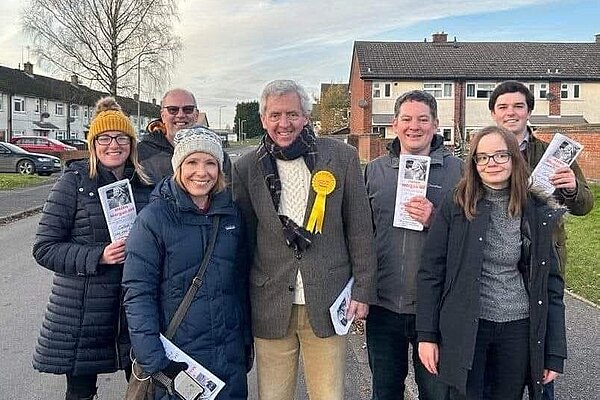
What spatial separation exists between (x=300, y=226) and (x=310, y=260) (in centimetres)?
19

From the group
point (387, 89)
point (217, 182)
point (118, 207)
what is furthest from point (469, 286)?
point (387, 89)

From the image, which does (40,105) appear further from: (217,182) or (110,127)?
(217,182)

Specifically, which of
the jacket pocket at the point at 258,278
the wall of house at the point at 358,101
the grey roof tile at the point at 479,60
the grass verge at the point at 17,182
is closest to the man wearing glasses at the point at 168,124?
the jacket pocket at the point at 258,278

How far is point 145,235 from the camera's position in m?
3.08

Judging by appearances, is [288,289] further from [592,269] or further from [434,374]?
[592,269]

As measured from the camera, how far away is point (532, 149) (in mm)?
3945

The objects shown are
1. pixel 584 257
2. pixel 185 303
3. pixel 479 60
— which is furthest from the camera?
pixel 479 60

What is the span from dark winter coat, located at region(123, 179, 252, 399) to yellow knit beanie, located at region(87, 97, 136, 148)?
667 millimetres

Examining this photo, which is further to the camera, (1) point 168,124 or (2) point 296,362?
(1) point 168,124

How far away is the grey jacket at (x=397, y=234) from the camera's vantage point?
11.8 feet

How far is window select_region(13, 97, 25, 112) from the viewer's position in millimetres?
53822

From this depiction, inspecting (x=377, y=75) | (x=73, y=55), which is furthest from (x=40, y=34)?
(x=377, y=75)

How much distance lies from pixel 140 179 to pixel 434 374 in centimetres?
202


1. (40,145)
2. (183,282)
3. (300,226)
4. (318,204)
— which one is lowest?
(183,282)
